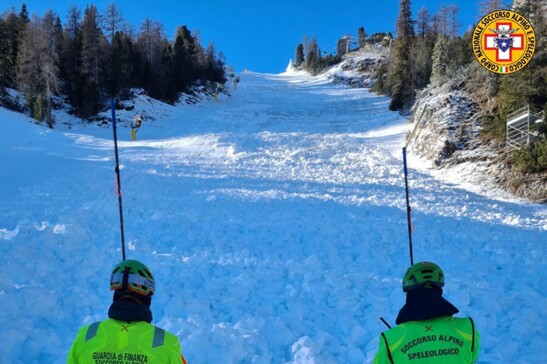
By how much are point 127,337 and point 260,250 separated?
7.45m

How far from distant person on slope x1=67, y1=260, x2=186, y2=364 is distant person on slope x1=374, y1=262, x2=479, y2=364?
147 centimetres

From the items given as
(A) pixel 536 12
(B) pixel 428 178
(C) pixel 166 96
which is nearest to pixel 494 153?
(B) pixel 428 178

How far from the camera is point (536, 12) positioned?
2034 cm

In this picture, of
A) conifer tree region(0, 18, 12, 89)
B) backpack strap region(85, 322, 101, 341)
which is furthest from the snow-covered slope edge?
conifer tree region(0, 18, 12, 89)

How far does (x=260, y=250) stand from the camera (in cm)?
1008

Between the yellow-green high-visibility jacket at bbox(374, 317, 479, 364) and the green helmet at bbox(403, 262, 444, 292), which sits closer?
the yellow-green high-visibility jacket at bbox(374, 317, 479, 364)

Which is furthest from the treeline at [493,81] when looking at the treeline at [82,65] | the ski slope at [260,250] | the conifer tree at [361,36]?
the conifer tree at [361,36]

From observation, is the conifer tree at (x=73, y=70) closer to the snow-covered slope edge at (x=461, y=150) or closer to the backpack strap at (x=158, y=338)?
the snow-covered slope edge at (x=461, y=150)

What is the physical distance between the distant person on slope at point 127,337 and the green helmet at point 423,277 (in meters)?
1.68

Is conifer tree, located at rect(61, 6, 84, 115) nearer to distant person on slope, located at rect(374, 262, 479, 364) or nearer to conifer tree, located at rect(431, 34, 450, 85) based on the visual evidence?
conifer tree, located at rect(431, 34, 450, 85)

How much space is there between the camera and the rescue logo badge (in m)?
17.2

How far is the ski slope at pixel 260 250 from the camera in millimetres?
6289

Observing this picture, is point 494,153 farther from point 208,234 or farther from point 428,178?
point 208,234

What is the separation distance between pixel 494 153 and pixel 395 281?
475 inches
